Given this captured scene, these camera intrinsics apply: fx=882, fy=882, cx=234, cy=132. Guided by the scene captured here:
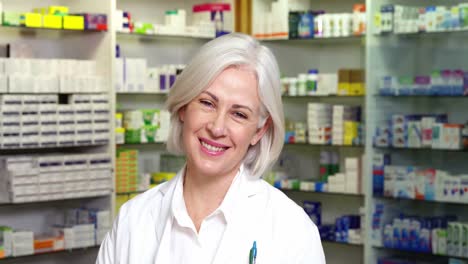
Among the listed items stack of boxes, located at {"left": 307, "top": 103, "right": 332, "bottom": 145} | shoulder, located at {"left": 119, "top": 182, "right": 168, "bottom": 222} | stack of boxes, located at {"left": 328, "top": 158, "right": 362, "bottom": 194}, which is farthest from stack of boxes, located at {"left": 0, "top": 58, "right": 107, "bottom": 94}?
shoulder, located at {"left": 119, "top": 182, "right": 168, "bottom": 222}

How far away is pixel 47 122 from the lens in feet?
19.7

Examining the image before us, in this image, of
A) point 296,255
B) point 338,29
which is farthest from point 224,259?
point 338,29

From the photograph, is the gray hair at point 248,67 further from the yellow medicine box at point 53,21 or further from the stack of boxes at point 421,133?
the stack of boxes at point 421,133

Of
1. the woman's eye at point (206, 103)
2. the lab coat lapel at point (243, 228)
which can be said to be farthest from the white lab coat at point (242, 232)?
the woman's eye at point (206, 103)

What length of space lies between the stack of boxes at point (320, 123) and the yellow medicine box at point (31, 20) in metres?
2.21

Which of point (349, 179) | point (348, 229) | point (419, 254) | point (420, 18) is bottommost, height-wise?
point (419, 254)

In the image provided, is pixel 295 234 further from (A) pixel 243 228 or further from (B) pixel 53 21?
(B) pixel 53 21

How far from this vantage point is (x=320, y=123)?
6.90m

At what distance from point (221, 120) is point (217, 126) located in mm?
21

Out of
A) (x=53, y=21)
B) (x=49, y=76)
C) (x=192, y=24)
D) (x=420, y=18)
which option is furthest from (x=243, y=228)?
(x=192, y=24)

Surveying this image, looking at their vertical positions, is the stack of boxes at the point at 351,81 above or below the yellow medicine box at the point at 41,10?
below

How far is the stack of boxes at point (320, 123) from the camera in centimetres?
688

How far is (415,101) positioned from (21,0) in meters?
2.95

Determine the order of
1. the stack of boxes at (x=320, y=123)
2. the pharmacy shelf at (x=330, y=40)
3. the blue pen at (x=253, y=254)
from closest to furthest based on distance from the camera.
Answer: the blue pen at (x=253, y=254) < the stack of boxes at (x=320, y=123) < the pharmacy shelf at (x=330, y=40)
